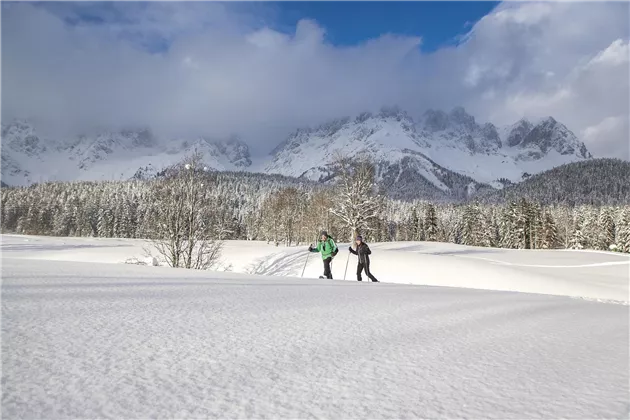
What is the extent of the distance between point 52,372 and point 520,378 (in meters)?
2.82

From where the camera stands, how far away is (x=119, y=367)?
205cm

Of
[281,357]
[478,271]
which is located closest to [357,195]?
[478,271]

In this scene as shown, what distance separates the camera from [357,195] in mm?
29000

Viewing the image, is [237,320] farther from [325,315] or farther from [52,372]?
[52,372]

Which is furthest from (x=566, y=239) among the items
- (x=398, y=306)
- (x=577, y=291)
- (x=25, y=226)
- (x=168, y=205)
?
(x=25, y=226)

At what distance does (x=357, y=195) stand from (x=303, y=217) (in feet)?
108

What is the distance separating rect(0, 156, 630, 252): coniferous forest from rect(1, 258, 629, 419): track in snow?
1770cm

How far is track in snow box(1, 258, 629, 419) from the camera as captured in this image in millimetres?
1774

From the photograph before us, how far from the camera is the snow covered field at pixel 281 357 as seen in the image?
1786 mm

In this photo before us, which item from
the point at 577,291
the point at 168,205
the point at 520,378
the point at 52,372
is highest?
the point at 168,205

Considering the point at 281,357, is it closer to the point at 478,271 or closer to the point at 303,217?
the point at 478,271

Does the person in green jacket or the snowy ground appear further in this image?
the snowy ground

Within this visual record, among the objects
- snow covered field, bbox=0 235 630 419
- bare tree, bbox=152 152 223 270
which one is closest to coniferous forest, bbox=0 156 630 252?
bare tree, bbox=152 152 223 270

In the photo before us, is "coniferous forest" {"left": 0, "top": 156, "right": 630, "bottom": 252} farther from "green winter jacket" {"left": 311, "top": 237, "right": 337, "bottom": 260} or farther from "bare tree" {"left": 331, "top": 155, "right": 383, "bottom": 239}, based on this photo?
"green winter jacket" {"left": 311, "top": 237, "right": 337, "bottom": 260}
